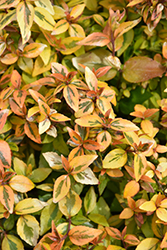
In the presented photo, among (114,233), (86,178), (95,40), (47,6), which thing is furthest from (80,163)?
(47,6)

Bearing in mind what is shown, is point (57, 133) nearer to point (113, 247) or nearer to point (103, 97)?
point (103, 97)

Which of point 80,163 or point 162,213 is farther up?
point 80,163

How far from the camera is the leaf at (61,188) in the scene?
786 mm

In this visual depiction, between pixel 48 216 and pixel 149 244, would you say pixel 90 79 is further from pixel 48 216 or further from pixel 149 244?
pixel 149 244

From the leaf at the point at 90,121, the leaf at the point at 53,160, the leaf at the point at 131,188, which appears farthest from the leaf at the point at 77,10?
the leaf at the point at 131,188

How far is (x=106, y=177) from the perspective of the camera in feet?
3.05

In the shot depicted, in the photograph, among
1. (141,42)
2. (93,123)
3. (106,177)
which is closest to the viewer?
(93,123)

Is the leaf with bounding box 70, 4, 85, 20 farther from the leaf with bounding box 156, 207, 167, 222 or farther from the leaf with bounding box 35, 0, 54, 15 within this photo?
the leaf with bounding box 156, 207, 167, 222

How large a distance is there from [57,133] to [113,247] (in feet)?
1.46

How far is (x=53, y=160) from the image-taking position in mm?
861

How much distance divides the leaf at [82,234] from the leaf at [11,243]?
18cm

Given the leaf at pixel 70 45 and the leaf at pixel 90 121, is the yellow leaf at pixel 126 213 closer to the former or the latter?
the leaf at pixel 90 121

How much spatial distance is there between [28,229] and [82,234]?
0.18m

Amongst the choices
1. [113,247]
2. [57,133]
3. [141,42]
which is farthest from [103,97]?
[113,247]
